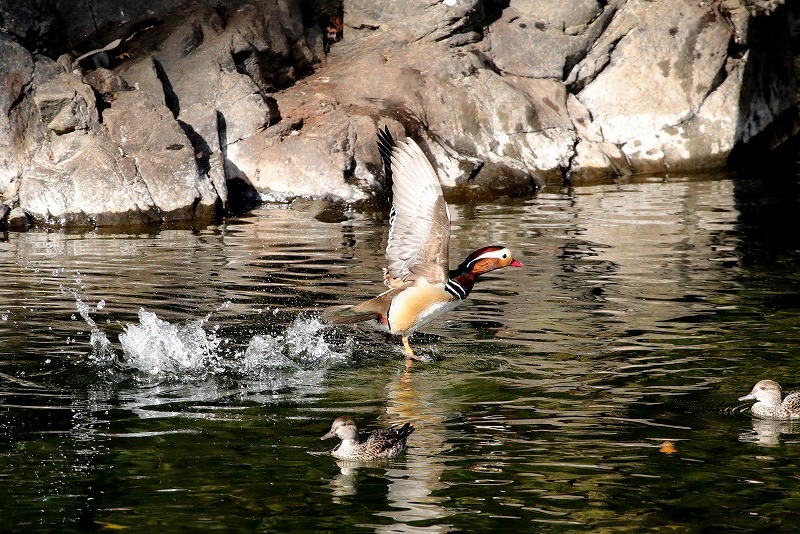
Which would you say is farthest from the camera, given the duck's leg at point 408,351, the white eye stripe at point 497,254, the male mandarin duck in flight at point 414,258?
the white eye stripe at point 497,254

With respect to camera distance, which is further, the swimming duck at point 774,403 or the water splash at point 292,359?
the water splash at point 292,359

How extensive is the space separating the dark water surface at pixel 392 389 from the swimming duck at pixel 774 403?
0.11 meters

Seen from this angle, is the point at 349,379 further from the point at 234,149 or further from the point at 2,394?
the point at 234,149

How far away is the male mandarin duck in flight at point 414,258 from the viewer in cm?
852

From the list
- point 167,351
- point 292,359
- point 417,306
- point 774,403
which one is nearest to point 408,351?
point 417,306

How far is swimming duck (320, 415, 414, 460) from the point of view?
20.2 feet

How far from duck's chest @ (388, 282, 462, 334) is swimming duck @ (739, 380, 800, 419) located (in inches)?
110

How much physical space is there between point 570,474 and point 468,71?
13.8 m

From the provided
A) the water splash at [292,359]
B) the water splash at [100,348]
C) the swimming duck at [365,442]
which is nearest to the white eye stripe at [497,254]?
the water splash at [292,359]

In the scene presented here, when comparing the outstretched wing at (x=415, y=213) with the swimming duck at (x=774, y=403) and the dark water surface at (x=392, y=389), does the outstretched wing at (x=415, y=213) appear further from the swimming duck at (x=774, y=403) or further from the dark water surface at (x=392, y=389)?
the swimming duck at (x=774, y=403)

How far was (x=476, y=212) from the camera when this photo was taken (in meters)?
16.7

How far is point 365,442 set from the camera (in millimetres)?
6184

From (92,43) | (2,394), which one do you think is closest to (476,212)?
(92,43)

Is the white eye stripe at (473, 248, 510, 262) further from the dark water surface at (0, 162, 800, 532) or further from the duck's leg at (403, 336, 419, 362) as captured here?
the duck's leg at (403, 336, 419, 362)
